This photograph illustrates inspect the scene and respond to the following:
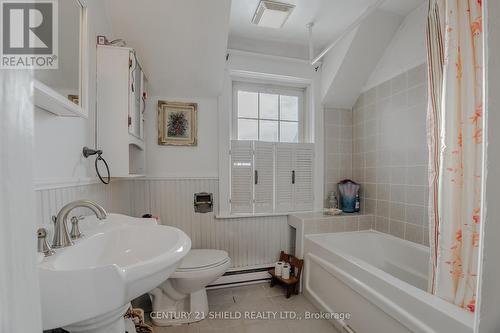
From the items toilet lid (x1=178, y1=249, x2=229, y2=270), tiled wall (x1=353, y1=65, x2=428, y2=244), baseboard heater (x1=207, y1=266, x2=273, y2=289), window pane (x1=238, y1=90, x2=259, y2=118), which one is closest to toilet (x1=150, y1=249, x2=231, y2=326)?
toilet lid (x1=178, y1=249, x2=229, y2=270)

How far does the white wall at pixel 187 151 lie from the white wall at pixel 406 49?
1.62 meters

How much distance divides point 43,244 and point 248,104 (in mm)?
1988

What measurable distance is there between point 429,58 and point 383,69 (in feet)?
2.83

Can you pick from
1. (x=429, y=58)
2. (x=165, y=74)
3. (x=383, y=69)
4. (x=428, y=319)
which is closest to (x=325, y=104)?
(x=383, y=69)

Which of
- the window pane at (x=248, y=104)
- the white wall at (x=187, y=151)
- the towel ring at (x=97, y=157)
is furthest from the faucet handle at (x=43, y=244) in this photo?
the window pane at (x=248, y=104)

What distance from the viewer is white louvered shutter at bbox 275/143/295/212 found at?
88.2 inches

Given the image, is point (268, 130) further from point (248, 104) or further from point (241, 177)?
point (241, 177)

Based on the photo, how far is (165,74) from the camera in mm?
1825

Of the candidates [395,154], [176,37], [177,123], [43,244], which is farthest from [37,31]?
[395,154]

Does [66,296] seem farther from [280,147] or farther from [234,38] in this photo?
[234,38]

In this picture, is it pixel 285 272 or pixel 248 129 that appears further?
pixel 248 129

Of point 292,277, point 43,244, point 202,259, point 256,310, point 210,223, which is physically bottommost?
point 256,310

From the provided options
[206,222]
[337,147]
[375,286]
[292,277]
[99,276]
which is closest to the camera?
[99,276]

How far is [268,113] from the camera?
238cm
